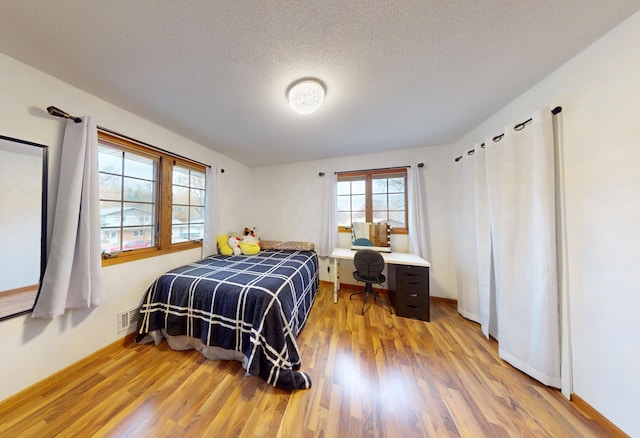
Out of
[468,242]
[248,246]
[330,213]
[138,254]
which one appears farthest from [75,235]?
[468,242]

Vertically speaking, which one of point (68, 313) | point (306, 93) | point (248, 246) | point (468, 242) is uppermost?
point (306, 93)

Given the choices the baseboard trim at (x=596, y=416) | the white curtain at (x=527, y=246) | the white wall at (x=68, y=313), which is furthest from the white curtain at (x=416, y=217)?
the white wall at (x=68, y=313)

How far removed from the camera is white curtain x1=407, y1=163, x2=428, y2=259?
2.72 meters

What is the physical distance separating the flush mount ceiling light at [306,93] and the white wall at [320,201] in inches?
67.5

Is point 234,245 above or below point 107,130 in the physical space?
below

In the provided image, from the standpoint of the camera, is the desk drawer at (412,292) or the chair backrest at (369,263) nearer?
the desk drawer at (412,292)

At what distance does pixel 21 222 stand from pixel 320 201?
2967 mm

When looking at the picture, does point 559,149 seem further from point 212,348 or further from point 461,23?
point 212,348

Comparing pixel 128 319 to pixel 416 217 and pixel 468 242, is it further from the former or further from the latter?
pixel 468 242

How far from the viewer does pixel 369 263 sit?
2.45m

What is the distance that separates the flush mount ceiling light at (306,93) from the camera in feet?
4.59

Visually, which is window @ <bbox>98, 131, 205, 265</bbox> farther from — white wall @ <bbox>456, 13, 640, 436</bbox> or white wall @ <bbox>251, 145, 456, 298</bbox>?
white wall @ <bbox>456, 13, 640, 436</bbox>

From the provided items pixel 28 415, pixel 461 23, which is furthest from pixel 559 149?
pixel 28 415

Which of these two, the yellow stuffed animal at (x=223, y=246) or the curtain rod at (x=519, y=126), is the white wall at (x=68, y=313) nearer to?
the yellow stuffed animal at (x=223, y=246)
